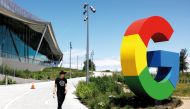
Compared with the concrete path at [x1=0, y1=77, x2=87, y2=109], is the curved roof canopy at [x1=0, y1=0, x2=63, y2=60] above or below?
above

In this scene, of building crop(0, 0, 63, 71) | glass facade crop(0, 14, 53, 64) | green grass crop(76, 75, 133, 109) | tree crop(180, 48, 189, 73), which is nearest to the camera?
green grass crop(76, 75, 133, 109)

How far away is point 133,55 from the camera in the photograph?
17938mm

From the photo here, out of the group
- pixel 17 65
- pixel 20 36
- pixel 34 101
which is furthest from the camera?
pixel 20 36

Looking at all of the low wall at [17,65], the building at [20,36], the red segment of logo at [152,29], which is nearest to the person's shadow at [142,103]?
the red segment of logo at [152,29]

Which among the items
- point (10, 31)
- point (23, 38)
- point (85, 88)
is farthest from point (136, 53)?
point (23, 38)

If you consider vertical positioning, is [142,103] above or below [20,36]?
below

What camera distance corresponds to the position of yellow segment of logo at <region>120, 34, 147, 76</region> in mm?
17922

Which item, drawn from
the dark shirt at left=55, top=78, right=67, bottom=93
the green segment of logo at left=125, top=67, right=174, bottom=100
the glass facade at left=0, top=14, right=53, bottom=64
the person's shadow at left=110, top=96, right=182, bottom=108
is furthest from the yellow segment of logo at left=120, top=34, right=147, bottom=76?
the glass facade at left=0, top=14, right=53, bottom=64

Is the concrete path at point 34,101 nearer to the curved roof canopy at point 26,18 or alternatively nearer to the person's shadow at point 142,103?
Answer: the person's shadow at point 142,103

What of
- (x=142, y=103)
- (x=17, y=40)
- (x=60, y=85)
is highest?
(x=17, y=40)

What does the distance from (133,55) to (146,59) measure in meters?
1.13

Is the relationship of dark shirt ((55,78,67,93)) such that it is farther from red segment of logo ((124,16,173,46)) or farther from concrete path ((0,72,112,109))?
red segment of logo ((124,16,173,46))

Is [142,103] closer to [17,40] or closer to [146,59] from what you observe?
[146,59]

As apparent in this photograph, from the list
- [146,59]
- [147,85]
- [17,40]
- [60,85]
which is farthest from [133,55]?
[17,40]
